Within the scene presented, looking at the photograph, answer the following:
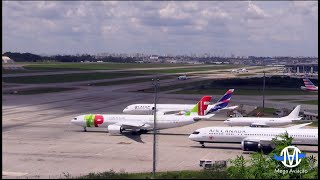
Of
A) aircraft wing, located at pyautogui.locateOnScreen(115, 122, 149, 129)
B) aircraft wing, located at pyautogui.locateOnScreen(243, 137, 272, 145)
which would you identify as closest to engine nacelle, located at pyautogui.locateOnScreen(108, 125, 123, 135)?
aircraft wing, located at pyautogui.locateOnScreen(115, 122, 149, 129)

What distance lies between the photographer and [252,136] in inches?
2127

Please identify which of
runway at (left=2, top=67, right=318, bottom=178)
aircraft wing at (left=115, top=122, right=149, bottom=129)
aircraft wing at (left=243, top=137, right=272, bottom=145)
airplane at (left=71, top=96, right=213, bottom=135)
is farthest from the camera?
aircraft wing at (left=115, top=122, right=149, bottom=129)

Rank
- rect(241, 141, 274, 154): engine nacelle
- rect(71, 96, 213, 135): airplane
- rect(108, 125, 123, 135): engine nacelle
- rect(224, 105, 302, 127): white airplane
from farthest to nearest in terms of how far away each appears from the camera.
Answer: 1. rect(224, 105, 302, 127): white airplane
2. rect(71, 96, 213, 135): airplane
3. rect(108, 125, 123, 135): engine nacelle
4. rect(241, 141, 274, 154): engine nacelle

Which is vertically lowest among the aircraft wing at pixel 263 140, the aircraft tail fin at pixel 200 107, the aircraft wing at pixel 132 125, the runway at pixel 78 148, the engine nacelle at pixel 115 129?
the runway at pixel 78 148

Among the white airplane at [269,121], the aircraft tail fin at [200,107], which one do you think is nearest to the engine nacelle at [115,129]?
the aircraft tail fin at [200,107]

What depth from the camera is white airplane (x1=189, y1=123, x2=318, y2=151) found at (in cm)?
5275

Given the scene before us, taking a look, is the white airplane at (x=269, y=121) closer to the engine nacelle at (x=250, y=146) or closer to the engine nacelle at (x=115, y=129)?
the engine nacelle at (x=115, y=129)

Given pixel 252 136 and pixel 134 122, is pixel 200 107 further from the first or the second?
pixel 252 136

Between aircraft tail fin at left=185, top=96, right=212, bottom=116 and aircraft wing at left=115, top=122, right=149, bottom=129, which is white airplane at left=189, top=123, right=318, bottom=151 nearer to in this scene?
aircraft wing at left=115, top=122, right=149, bottom=129

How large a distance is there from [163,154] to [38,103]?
201 feet

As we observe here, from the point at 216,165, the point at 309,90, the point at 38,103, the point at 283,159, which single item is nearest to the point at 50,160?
the point at 216,165

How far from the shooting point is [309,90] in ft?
446

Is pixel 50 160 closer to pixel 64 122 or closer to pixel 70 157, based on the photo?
pixel 70 157

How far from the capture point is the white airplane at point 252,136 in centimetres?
5275
